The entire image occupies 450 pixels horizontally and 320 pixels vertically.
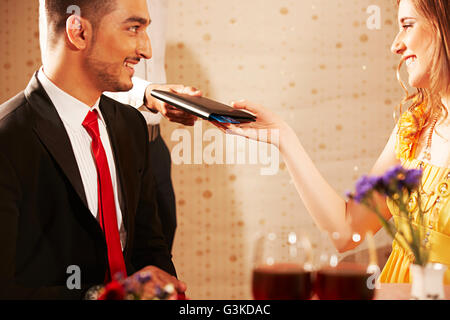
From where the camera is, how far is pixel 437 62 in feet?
4.66

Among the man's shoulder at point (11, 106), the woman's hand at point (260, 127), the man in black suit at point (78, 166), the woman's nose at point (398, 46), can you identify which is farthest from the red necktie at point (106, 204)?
the woman's nose at point (398, 46)

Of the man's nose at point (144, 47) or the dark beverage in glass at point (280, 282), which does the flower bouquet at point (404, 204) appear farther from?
the man's nose at point (144, 47)

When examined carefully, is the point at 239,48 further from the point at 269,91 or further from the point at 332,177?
the point at 332,177

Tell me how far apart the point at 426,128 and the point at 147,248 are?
894 mm

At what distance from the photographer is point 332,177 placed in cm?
146

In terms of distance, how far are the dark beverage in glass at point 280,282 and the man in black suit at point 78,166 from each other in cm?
29

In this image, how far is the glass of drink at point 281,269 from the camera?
3.14 ft

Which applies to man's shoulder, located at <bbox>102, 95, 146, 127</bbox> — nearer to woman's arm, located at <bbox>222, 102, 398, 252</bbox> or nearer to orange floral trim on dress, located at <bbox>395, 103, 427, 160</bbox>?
woman's arm, located at <bbox>222, 102, 398, 252</bbox>

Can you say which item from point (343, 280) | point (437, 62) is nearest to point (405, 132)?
point (437, 62)

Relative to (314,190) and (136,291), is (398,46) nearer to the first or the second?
(314,190)

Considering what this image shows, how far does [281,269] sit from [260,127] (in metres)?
0.57

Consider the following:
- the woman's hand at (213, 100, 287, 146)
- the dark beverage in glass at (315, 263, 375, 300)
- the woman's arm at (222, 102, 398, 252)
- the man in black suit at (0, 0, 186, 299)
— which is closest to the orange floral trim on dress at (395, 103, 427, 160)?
the woman's arm at (222, 102, 398, 252)

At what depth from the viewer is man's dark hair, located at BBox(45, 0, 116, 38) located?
1.30 meters

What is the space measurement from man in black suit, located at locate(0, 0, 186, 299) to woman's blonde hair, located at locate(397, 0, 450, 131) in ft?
2.64
